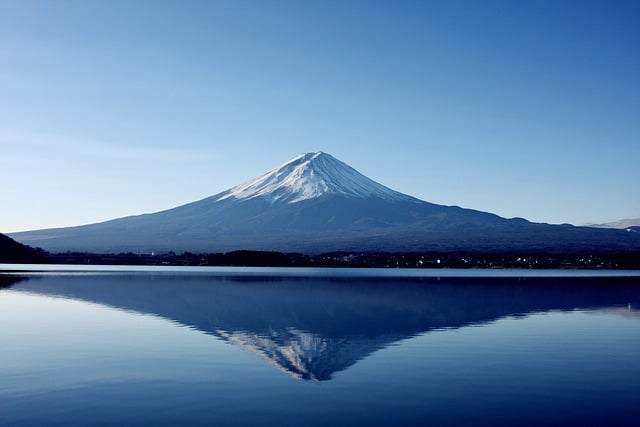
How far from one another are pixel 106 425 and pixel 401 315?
17.8 metres

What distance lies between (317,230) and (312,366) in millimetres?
157112

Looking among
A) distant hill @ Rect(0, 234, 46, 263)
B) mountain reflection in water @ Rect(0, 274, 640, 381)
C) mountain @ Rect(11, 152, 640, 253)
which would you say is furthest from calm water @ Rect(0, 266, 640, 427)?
mountain @ Rect(11, 152, 640, 253)

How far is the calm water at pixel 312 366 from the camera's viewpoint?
11.3 metres

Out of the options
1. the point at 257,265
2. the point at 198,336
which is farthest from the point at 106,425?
the point at 257,265

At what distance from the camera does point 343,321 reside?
24.7 meters

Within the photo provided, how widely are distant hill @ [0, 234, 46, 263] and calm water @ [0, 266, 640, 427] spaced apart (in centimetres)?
7235

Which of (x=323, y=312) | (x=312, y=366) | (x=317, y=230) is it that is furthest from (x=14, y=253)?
(x=312, y=366)

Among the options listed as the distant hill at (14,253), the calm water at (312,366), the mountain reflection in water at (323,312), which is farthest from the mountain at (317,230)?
the calm water at (312,366)

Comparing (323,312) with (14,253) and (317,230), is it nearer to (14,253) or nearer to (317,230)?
(14,253)

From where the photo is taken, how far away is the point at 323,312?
2803cm

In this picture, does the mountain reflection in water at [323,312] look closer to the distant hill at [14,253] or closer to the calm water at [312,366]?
the calm water at [312,366]

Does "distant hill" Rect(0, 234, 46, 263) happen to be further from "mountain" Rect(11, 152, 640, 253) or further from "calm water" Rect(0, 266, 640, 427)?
"calm water" Rect(0, 266, 640, 427)

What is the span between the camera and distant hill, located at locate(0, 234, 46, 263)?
96.1 m

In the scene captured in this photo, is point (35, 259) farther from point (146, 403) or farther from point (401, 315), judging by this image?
point (146, 403)
